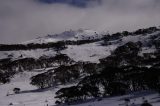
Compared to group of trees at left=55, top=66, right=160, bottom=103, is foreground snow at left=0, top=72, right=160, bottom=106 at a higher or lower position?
lower

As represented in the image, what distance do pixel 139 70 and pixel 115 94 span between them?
14.2 meters

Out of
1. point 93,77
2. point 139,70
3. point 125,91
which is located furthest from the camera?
point 93,77

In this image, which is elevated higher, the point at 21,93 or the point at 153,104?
the point at 153,104

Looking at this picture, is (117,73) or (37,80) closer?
(117,73)

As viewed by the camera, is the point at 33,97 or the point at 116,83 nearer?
the point at 116,83

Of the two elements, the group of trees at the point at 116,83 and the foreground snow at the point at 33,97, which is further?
the group of trees at the point at 116,83

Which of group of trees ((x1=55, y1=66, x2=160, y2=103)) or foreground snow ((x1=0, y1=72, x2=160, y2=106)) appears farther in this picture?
group of trees ((x1=55, y1=66, x2=160, y2=103))

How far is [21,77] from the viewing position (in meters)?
195

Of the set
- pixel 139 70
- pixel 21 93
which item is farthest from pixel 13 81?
pixel 139 70

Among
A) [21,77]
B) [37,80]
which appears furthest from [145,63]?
[21,77]

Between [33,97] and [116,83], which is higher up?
[116,83]

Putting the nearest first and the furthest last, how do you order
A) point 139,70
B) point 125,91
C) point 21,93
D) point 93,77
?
point 125,91, point 139,70, point 93,77, point 21,93

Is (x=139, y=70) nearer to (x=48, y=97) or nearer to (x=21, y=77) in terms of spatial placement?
(x=48, y=97)

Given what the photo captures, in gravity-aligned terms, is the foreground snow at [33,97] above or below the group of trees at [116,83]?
below
